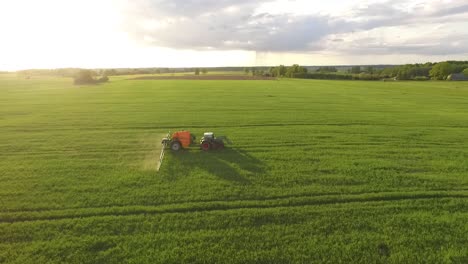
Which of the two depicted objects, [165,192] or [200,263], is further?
[165,192]

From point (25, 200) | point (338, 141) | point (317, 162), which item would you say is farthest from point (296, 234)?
point (338, 141)

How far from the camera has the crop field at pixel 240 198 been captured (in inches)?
285

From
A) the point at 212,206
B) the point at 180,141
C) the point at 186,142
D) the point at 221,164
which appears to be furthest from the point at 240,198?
the point at 180,141

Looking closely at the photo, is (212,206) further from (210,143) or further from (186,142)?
(186,142)

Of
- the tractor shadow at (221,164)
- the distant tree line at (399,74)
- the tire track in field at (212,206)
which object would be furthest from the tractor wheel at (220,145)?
the distant tree line at (399,74)

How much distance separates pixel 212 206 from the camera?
360 inches

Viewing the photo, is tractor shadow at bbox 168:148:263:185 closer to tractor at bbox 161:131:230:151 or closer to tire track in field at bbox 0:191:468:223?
tractor at bbox 161:131:230:151

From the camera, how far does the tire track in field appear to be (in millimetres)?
8664

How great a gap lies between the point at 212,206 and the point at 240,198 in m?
0.97

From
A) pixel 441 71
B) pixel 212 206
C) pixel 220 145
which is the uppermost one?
pixel 441 71

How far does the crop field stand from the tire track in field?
40 millimetres

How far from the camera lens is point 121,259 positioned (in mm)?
6988

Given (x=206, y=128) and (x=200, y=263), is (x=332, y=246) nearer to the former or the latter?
(x=200, y=263)

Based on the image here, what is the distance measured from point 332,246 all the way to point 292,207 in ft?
6.29
